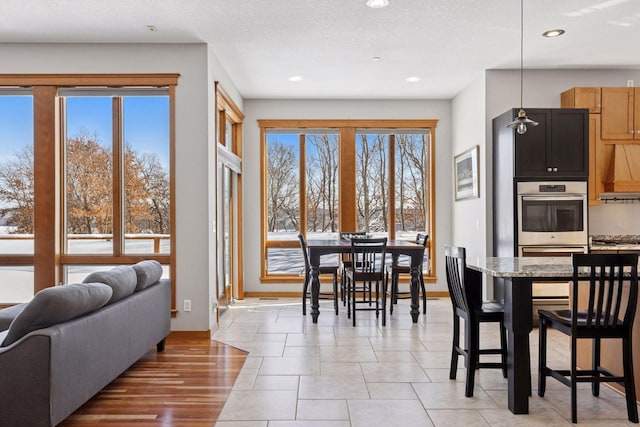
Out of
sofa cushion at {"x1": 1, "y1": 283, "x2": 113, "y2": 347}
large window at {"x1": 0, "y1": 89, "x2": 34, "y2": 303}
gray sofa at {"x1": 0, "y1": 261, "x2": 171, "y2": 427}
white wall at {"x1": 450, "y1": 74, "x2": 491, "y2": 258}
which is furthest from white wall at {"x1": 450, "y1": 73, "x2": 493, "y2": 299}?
large window at {"x1": 0, "y1": 89, "x2": 34, "y2": 303}

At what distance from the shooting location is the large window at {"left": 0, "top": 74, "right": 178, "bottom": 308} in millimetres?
4859

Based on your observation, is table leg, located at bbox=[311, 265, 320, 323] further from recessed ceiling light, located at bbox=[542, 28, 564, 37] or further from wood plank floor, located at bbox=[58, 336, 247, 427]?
recessed ceiling light, located at bbox=[542, 28, 564, 37]

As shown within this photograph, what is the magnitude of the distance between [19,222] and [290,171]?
3.65 meters

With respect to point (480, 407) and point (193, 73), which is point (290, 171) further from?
point (480, 407)

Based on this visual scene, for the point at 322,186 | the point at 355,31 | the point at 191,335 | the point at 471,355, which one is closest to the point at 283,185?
the point at 322,186

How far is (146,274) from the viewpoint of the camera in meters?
3.79

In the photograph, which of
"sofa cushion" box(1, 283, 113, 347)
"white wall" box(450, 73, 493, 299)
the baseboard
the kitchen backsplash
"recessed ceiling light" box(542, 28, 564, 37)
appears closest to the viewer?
"sofa cushion" box(1, 283, 113, 347)

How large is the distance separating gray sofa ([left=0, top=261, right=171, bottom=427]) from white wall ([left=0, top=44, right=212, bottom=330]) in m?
1.29

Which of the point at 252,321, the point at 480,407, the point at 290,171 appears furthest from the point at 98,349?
the point at 290,171

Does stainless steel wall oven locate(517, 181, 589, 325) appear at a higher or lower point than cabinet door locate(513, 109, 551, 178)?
lower

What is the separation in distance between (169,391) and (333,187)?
452 centimetres

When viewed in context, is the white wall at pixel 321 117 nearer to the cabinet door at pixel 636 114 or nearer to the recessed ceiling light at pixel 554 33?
the cabinet door at pixel 636 114

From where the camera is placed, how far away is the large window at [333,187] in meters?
A: 7.32

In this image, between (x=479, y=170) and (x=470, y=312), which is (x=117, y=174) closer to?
(x=470, y=312)
